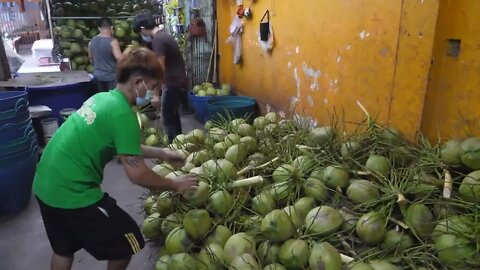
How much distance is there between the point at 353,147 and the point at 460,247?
82 centimetres

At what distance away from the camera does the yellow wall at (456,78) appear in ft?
6.91

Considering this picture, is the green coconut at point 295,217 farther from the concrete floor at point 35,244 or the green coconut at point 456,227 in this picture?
the concrete floor at point 35,244

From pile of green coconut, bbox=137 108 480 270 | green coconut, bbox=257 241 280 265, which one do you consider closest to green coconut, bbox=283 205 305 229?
pile of green coconut, bbox=137 108 480 270

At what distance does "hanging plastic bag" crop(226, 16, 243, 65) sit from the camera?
5.43m

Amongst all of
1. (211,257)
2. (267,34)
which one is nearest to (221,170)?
(211,257)

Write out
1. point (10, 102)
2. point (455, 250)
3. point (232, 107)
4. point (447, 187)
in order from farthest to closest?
point (232, 107)
point (10, 102)
point (447, 187)
point (455, 250)

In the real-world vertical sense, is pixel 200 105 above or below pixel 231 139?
below

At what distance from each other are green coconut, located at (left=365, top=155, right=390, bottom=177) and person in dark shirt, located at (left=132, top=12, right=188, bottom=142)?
265 centimetres

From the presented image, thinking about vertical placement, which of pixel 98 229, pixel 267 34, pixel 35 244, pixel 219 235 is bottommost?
pixel 35 244

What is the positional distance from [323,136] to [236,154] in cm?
55

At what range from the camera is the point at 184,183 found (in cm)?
196

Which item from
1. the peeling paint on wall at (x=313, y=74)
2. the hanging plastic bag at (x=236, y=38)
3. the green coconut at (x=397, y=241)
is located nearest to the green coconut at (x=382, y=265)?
the green coconut at (x=397, y=241)

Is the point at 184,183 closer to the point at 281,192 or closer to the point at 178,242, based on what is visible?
the point at 178,242

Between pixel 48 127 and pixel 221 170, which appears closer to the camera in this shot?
pixel 221 170
